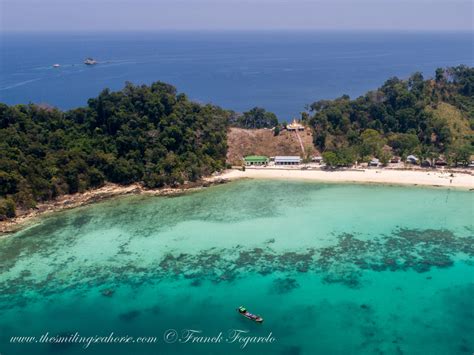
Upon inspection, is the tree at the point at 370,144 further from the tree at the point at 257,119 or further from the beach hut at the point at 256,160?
the tree at the point at 257,119

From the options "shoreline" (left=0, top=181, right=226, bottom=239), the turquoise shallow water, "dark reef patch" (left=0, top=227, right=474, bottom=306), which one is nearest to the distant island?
"shoreline" (left=0, top=181, right=226, bottom=239)

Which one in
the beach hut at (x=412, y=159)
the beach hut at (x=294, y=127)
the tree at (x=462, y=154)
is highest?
the beach hut at (x=294, y=127)

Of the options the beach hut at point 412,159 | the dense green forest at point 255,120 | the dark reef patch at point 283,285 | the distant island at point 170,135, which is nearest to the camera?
the dark reef patch at point 283,285

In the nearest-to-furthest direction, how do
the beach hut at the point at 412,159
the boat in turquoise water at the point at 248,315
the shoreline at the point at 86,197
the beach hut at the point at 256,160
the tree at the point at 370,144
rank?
the boat in turquoise water at the point at 248,315, the shoreline at the point at 86,197, the beach hut at the point at 412,159, the tree at the point at 370,144, the beach hut at the point at 256,160

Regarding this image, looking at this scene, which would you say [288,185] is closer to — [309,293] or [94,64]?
[309,293]

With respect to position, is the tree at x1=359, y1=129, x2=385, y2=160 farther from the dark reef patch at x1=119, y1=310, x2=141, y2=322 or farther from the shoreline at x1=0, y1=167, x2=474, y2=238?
the dark reef patch at x1=119, y1=310, x2=141, y2=322

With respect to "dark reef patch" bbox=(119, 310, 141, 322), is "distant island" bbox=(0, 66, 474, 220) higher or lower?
higher

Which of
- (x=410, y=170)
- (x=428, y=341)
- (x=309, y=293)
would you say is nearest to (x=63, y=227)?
(x=309, y=293)

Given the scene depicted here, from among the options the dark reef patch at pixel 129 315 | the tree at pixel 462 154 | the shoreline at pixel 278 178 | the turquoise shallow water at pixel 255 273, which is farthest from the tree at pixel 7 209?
the tree at pixel 462 154
